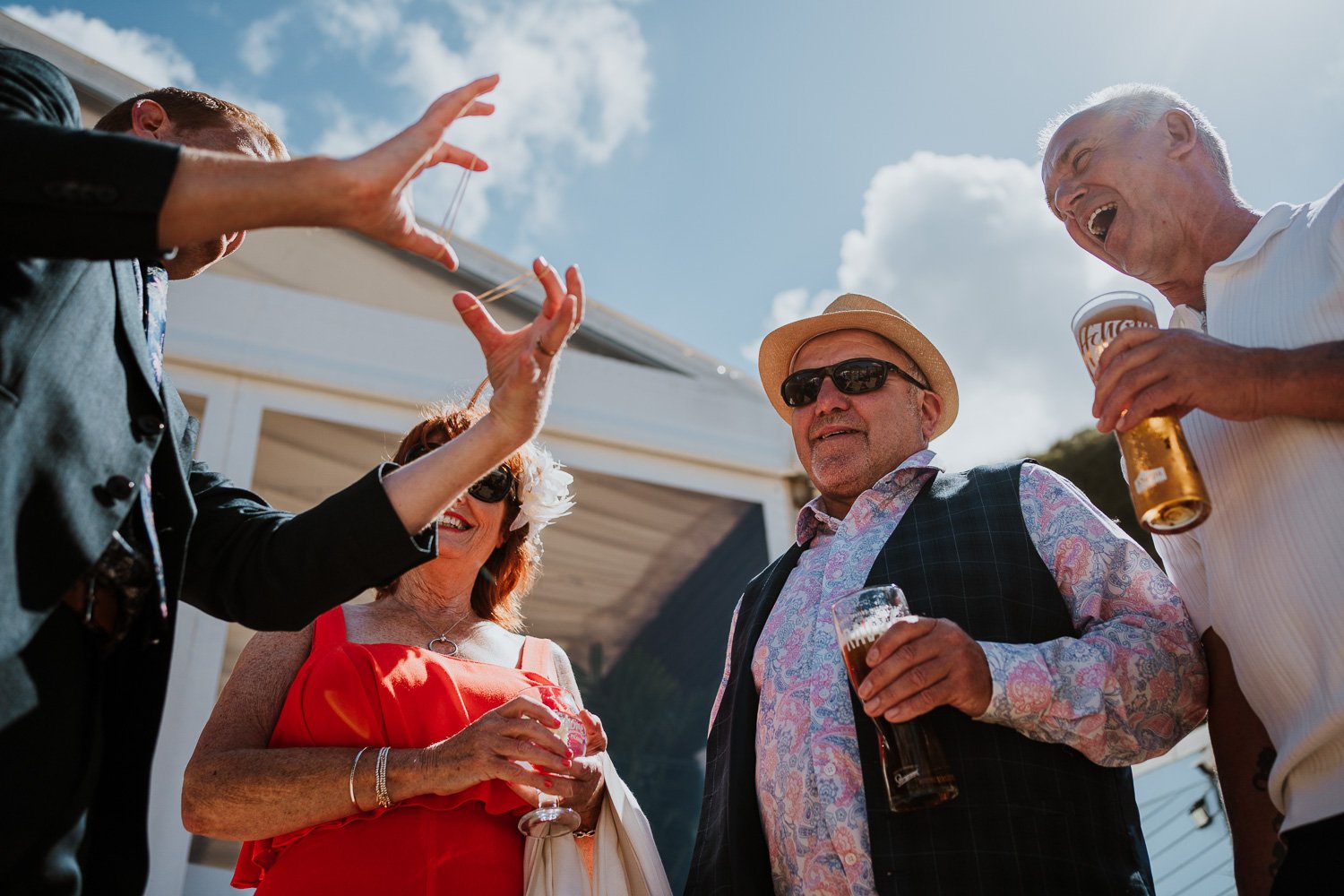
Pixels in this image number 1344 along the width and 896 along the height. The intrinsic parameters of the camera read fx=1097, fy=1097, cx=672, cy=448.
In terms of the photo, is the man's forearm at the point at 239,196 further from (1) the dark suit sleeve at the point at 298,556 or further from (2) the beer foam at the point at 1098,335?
(2) the beer foam at the point at 1098,335

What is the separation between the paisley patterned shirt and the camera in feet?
6.95

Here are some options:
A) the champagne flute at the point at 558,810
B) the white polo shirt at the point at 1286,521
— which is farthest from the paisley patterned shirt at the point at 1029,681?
the champagne flute at the point at 558,810

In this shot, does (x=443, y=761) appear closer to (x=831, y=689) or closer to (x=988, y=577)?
(x=831, y=689)

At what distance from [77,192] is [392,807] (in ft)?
5.15

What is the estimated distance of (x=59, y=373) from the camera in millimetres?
1326

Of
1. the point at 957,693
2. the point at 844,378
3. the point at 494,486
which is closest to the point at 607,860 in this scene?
the point at 957,693

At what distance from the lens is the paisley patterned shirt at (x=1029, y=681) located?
2.12 metres

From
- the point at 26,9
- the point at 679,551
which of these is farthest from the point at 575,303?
the point at 26,9

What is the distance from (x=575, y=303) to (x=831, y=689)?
1.10 meters

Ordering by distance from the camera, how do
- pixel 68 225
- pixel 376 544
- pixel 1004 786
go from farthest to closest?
pixel 1004 786 → pixel 376 544 → pixel 68 225

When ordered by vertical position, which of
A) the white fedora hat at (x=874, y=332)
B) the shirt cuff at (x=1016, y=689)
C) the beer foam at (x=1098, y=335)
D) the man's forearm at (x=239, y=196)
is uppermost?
the white fedora hat at (x=874, y=332)

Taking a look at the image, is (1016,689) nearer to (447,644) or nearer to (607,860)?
(607,860)

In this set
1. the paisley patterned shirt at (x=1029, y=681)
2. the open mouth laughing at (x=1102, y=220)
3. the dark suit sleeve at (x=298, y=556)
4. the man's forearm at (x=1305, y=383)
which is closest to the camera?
the dark suit sleeve at (x=298, y=556)

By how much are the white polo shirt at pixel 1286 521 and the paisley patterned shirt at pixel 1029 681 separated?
15 centimetres
